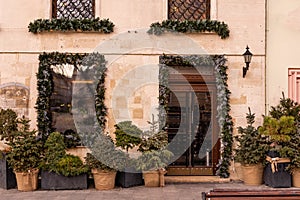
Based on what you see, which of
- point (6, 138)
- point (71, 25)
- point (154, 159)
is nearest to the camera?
point (154, 159)

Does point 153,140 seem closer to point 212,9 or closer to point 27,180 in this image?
point 27,180

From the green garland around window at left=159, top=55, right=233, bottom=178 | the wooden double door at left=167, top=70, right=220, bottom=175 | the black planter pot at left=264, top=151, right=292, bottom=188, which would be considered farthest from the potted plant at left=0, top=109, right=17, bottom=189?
the black planter pot at left=264, top=151, right=292, bottom=188

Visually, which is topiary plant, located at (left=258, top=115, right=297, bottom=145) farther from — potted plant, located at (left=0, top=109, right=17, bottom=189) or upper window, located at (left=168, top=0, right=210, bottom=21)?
potted plant, located at (left=0, top=109, right=17, bottom=189)

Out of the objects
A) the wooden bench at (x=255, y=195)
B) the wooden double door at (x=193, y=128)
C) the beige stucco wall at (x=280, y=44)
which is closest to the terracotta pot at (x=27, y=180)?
the wooden double door at (x=193, y=128)

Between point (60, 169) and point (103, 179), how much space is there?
2.54 ft

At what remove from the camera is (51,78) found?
849 centimetres

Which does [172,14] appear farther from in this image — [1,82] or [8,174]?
[8,174]

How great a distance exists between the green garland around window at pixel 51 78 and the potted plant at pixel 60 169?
0.73m

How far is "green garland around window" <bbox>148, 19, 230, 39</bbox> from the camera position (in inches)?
334

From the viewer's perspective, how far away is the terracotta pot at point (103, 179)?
7695 millimetres

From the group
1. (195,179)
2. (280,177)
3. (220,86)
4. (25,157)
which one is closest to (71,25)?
(25,157)

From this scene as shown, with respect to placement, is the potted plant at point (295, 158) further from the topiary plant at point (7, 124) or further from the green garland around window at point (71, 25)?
the topiary plant at point (7, 124)

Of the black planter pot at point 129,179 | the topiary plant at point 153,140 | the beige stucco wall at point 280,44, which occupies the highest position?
the beige stucco wall at point 280,44

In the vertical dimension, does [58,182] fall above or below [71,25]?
below
